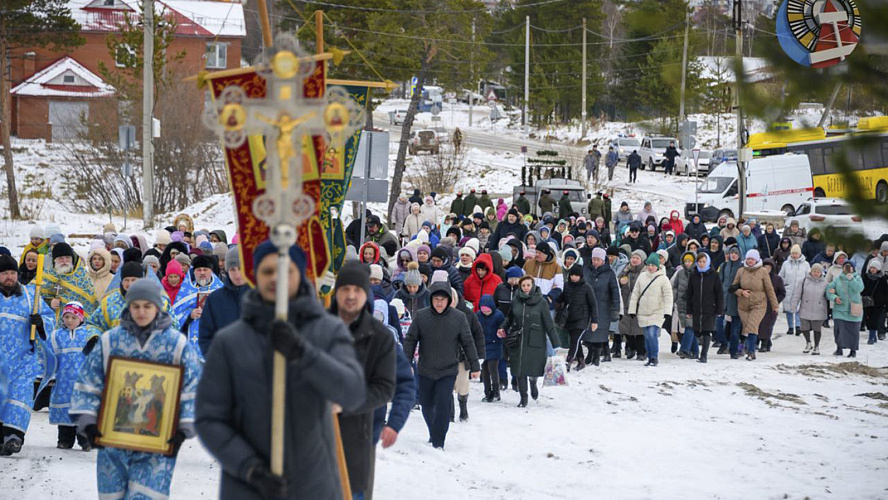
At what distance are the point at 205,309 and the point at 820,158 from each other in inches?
1344

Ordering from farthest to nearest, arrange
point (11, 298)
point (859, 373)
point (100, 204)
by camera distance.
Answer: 1. point (100, 204)
2. point (859, 373)
3. point (11, 298)

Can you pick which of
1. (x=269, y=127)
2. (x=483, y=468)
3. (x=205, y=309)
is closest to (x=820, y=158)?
(x=483, y=468)

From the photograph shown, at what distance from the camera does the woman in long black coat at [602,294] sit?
15.6 meters

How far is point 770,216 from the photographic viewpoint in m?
33.2

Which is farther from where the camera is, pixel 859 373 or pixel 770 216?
pixel 770 216

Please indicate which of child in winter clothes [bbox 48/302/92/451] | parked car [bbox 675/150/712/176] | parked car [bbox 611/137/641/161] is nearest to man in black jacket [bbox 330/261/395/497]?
child in winter clothes [bbox 48/302/92/451]

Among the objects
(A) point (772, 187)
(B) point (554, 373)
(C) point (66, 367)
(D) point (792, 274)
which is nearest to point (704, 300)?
(D) point (792, 274)

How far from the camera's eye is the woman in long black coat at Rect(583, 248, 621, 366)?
15562 mm

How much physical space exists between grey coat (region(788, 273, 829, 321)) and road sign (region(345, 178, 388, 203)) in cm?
712

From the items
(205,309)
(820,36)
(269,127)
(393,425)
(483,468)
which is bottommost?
(483,468)

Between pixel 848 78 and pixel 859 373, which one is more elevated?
pixel 848 78

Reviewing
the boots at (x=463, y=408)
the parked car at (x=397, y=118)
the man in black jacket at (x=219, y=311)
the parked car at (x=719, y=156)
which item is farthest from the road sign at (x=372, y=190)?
the parked car at (x=397, y=118)

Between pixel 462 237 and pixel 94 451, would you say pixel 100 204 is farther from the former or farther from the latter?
pixel 94 451

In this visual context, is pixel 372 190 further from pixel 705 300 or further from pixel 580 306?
pixel 705 300
